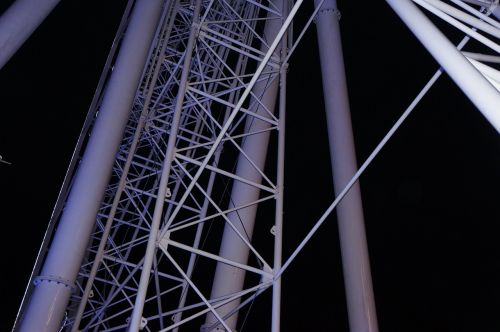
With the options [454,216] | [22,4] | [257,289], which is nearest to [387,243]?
[454,216]

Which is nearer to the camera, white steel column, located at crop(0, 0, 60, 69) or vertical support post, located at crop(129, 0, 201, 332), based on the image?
white steel column, located at crop(0, 0, 60, 69)

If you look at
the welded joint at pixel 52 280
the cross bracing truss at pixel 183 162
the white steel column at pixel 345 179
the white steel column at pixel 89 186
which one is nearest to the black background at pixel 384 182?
the cross bracing truss at pixel 183 162

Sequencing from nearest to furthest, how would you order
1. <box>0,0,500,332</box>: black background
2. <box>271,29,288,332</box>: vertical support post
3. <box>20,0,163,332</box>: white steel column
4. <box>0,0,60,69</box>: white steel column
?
<box>0,0,60,69</box>: white steel column → <box>20,0,163,332</box>: white steel column → <box>271,29,288,332</box>: vertical support post → <box>0,0,500,332</box>: black background

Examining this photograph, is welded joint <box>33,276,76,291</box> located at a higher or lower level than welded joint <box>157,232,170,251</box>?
lower

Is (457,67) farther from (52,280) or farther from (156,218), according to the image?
(52,280)

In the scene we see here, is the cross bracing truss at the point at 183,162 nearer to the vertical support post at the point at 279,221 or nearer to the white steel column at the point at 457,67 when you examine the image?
the vertical support post at the point at 279,221

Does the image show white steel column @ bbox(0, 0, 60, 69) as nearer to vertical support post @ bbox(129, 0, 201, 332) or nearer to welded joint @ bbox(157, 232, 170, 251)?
vertical support post @ bbox(129, 0, 201, 332)

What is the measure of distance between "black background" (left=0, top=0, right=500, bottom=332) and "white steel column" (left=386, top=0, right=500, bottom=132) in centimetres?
1496

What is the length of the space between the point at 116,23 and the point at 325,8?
832 cm

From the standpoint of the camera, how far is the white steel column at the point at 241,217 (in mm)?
9930

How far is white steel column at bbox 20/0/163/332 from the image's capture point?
7.36 meters

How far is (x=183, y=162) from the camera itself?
44.4 ft

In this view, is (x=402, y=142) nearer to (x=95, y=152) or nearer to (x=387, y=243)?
(x=387, y=243)

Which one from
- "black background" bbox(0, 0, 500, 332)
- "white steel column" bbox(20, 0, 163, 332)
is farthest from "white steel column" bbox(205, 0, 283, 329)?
"black background" bbox(0, 0, 500, 332)
